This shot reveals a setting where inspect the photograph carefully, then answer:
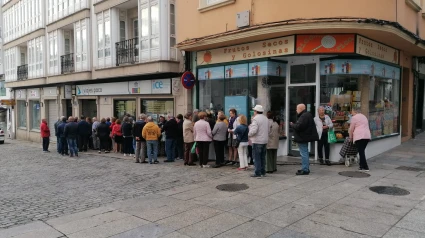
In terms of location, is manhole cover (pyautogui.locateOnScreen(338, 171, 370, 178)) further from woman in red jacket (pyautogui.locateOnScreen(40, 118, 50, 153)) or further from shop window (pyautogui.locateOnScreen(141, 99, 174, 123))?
woman in red jacket (pyautogui.locateOnScreen(40, 118, 50, 153))

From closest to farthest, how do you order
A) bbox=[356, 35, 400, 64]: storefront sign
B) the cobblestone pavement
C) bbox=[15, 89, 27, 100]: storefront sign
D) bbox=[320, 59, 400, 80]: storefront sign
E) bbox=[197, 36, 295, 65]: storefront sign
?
the cobblestone pavement < bbox=[356, 35, 400, 64]: storefront sign < bbox=[320, 59, 400, 80]: storefront sign < bbox=[197, 36, 295, 65]: storefront sign < bbox=[15, 89, 27, 100]: storefront sign

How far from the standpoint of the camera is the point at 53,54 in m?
22.4

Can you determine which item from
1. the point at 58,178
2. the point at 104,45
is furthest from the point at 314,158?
the point at 104,45

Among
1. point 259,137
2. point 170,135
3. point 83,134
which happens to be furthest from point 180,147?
point 83,134

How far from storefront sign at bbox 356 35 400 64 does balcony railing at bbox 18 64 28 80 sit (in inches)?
983

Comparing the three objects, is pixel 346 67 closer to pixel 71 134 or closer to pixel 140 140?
pixel 140 140

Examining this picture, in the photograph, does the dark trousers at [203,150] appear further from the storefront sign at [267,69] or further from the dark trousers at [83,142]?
the dark trousers at [83,142]

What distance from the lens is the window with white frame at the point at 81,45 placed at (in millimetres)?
18547

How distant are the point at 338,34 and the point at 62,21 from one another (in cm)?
1754

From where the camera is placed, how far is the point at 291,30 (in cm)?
925

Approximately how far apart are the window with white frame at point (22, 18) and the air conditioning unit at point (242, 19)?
18.2 meters

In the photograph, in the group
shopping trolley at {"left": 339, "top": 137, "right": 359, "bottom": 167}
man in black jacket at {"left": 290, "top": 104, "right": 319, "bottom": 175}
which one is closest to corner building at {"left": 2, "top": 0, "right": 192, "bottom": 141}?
man in black jacket at {"left": 290, "top": 104, "right": 319, "bottom": 175}

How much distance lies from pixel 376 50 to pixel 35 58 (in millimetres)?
22886

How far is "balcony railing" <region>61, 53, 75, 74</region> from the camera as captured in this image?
20.3m
